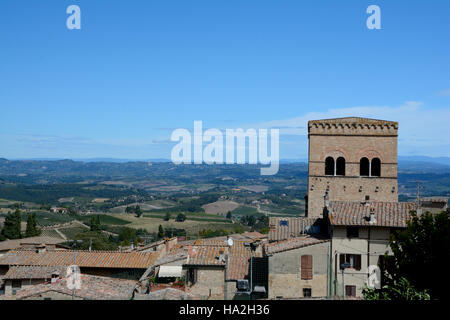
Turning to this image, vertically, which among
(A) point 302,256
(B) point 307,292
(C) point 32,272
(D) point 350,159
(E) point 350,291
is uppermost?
(D) point 350,159

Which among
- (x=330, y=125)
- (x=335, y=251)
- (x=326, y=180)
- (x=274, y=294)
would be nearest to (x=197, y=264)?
(x=274, y=294)

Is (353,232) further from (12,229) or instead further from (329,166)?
(12,229)

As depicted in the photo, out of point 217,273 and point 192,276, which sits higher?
point 217,273

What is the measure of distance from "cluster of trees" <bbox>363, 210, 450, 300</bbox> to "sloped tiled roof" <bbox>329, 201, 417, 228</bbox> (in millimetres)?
4924

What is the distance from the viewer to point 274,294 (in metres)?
23.2

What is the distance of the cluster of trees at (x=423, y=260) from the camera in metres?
16.2

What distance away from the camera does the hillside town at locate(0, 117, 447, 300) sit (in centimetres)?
2319

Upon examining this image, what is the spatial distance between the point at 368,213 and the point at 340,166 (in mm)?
8942

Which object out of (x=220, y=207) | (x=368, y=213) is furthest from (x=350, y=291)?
(x=220, y=207)

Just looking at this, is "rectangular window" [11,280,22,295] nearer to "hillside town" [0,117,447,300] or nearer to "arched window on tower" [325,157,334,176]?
"hillside town" [0,117,447,300]

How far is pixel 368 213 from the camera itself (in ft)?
83.0

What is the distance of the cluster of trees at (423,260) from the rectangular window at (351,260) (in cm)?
473
